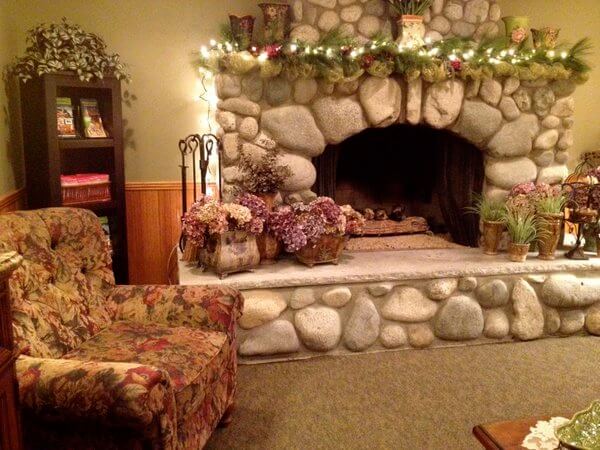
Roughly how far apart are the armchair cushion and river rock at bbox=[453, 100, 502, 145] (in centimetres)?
223

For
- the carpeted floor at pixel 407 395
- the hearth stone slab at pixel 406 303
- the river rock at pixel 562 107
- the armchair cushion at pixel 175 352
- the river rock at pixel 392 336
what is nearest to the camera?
the armchair cushion at pixel 175 352

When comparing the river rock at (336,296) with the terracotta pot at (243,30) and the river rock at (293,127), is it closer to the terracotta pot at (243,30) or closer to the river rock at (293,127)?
the river rock at (293,127)

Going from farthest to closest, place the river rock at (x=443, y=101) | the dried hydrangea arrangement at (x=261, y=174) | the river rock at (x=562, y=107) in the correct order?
the river rock at (x=562, y=107) → the river rock at (x=443, y=101) → the dried hydrangea arrangement at (x=261, y=174)

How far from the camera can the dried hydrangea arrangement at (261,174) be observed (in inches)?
132

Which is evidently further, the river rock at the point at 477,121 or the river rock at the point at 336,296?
the river rock at the point at 477,121

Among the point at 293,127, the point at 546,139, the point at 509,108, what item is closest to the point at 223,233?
the point at 293,127

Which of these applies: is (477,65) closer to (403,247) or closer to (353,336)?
(403,247)

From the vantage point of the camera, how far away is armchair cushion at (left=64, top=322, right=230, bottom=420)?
1951 millimetres

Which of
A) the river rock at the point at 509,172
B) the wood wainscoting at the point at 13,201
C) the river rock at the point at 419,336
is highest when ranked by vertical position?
the river rock at the point at 509,172

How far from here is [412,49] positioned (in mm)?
3428

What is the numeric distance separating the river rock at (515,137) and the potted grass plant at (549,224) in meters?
0.44

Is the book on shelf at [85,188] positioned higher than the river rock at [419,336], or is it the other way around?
the book on shelf at [85,188]

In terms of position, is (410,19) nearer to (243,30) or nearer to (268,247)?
(243,30)

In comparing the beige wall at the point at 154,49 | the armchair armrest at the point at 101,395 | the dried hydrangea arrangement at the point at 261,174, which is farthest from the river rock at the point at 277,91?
the armchair armrest at the point at 101,395
